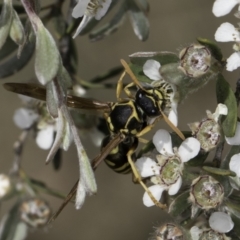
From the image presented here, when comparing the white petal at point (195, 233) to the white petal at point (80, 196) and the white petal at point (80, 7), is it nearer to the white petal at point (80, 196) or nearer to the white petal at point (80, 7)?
the white petal at point (80, 196)

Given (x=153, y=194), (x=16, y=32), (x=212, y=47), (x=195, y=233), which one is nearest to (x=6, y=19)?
(x=16, y=32)

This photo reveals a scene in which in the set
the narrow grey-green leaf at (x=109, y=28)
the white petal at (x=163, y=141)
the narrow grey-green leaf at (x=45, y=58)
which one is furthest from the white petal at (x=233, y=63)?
the narrow grey-green leaf at (x=109, y=28)

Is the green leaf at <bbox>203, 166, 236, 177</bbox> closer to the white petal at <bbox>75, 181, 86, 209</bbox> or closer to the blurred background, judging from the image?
the white petal at <bbox>75, 181, 86, 209</bbox>

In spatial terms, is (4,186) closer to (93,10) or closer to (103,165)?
(93,10)

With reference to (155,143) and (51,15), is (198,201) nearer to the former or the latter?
(155,143)

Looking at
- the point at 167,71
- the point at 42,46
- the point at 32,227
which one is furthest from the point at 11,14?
the point at 32,227

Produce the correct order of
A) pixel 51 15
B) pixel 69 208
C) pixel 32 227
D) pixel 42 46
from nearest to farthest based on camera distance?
pixel 42 46 → pixel 51 15 → pixel 32 227 → pixel 69 208
